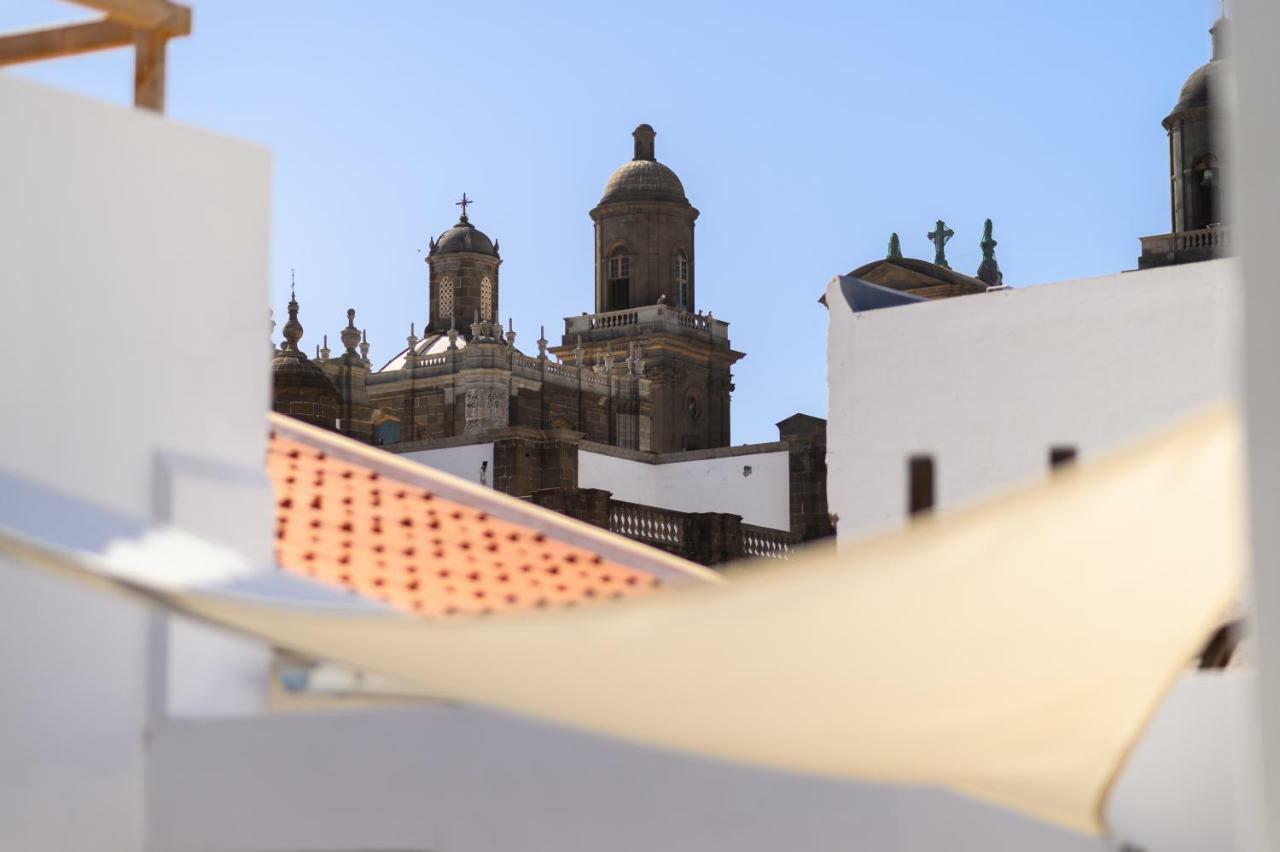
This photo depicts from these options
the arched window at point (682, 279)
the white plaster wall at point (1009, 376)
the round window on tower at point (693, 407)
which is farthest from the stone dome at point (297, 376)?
the arched window at point (682, 279)

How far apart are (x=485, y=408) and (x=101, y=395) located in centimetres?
4038

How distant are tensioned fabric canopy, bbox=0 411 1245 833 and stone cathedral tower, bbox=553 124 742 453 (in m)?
45.9

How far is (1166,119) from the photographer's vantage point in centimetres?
3328

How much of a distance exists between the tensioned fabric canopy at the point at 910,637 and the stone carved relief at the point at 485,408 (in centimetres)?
4184

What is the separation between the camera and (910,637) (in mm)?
3160

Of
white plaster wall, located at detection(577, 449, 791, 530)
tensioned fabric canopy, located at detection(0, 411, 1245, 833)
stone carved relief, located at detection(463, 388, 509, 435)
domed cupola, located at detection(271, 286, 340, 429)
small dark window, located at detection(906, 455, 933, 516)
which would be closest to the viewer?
tensioned fabric canopy, located at detection(0, 411, 1245, 833)

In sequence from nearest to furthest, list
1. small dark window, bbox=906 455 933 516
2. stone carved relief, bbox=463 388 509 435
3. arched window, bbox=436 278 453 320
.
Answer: small dark window, bbox=906 455 933 516, stone carved relief, bbox=463 388 509 435, arched window, bbox=436 278 453 320

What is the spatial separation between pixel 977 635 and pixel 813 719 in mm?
510

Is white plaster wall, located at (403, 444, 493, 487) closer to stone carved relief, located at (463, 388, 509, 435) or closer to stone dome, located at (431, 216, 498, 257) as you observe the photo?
stone carved relief, located at (463, 388, 509, 435)

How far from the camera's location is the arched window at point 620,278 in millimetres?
51562

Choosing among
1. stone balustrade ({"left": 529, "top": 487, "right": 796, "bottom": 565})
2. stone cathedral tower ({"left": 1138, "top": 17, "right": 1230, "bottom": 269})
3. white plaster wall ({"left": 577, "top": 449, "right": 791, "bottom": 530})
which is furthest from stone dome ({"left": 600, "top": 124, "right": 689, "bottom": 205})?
stone balustrade ({"left": 529, "top": 487, "right": 796, "bottom": 565})

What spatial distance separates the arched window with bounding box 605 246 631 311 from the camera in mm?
51562

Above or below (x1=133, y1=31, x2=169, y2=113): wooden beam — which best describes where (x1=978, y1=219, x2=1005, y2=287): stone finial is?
above

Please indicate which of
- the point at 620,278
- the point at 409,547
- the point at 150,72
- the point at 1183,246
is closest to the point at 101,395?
the point at 409,547
